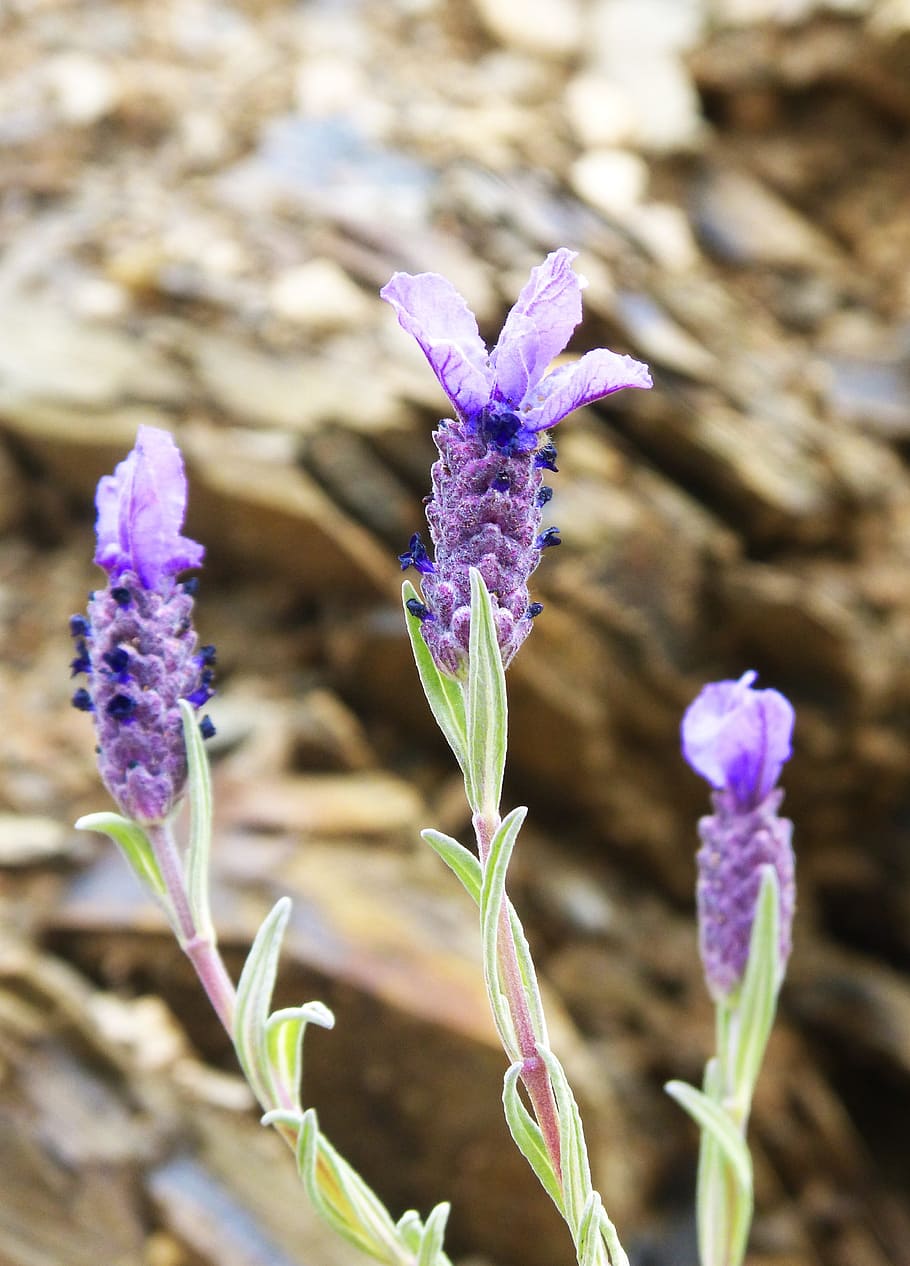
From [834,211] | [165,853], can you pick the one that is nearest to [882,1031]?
[165,853]

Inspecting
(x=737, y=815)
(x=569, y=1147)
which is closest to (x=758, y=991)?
(x=737, y=815)

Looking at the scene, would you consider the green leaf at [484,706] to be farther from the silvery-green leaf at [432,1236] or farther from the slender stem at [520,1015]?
the silvery-green leaf at [432,1236]

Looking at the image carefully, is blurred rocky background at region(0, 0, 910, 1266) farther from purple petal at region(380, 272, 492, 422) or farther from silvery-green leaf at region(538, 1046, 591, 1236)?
purple petal at region(380, 272, 492, 422)

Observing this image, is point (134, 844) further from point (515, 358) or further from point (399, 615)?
point (399, 615)

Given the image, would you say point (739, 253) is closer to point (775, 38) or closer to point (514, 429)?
point (775, 38)

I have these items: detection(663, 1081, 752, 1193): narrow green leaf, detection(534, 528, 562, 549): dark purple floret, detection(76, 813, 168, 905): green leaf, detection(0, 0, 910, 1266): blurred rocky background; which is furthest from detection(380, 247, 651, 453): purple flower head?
detection(0, 0, 910, 1266): blurred rocky background

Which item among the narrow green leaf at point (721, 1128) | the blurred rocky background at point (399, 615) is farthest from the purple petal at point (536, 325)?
the blurred rocky background at point (399, 615)
